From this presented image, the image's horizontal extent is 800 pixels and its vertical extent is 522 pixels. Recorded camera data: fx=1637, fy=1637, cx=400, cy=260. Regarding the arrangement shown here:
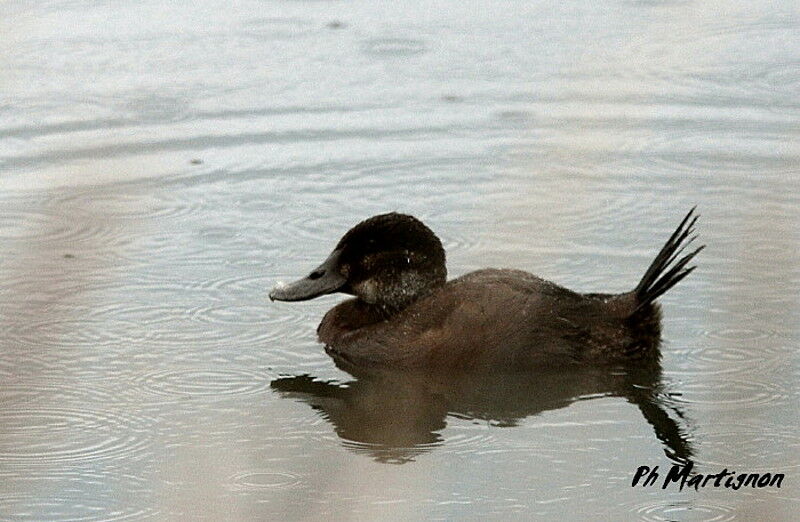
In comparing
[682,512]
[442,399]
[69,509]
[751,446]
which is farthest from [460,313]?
[69,509]

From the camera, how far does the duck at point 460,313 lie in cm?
575

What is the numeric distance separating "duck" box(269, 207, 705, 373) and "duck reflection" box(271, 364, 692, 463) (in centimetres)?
7

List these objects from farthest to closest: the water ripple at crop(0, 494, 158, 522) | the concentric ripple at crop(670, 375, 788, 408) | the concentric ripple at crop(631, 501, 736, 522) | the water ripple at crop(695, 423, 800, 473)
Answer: the concentric ripple at crop(670, 375, 788, 408), the water ripple at crop(695, 423, 800, 473), the water ripple at crop(0, 494, 158, 522), the concentric ripple at crop(631, 501, 736, 522)

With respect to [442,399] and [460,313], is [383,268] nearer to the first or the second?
[460,313]

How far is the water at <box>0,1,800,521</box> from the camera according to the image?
4.70 m

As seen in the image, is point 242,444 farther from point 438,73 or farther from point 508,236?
point 438,73

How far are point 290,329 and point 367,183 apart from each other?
62.7 inches

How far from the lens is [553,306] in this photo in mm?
5781

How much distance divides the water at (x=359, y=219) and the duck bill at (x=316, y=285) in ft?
0.51

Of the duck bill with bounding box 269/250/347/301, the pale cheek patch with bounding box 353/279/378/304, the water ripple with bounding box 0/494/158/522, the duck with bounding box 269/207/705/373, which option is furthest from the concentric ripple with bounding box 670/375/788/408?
the water ripple with bounding box 0/494/158/522

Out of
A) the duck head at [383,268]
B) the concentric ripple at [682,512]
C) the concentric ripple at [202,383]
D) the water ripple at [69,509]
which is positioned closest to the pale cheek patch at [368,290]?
the duck head at [383,268]

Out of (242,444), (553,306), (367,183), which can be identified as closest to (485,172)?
(367,183)

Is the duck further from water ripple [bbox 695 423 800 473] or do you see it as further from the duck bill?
water ripple [bbox 695 423 800 473]

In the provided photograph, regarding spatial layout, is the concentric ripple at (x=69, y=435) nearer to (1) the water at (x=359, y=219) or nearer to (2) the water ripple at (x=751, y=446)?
(1) the water at (x=359, y=219)
